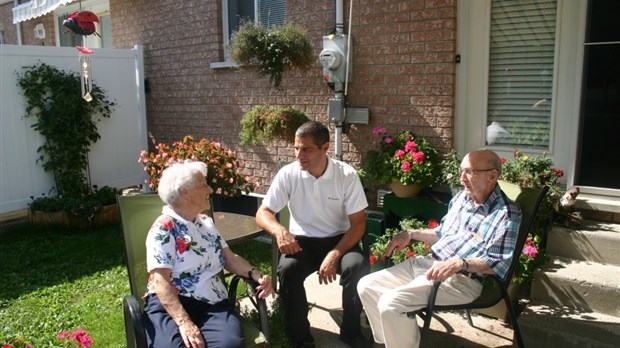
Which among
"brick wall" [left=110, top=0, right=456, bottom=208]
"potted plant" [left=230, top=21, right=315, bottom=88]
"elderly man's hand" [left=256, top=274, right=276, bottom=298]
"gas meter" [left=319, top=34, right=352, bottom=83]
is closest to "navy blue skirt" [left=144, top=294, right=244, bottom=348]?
"elderly man's hand" [left=256, top=274, right=276, bottom=298]

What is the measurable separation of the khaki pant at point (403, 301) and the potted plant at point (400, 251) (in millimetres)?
601

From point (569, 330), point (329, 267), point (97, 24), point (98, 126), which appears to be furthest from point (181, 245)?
point (97, 24)

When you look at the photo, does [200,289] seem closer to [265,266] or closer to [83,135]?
[265,266]

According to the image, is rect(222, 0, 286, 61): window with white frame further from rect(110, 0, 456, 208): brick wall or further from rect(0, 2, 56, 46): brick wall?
rect(0, 2, 56, 46): brick wall

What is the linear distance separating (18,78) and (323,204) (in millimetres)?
4420

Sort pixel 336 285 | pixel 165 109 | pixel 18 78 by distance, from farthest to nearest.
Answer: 1. pixel 165 109
2. pixel 18 78
3. pixel 336 285

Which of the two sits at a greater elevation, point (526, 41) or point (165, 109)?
point (526, 41)

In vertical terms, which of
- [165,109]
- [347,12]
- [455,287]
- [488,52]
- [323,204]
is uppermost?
[347,12]

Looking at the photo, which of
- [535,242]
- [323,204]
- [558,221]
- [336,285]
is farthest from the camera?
[336,285]

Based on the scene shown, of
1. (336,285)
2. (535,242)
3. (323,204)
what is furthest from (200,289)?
(535,242)

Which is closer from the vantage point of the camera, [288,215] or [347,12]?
[288,215]

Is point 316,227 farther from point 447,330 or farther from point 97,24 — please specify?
point 97,24

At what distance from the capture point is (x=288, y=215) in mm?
3418

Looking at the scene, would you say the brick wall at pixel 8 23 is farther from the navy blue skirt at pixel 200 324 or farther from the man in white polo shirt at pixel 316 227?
the navy blue skirt at pixel 200 324
